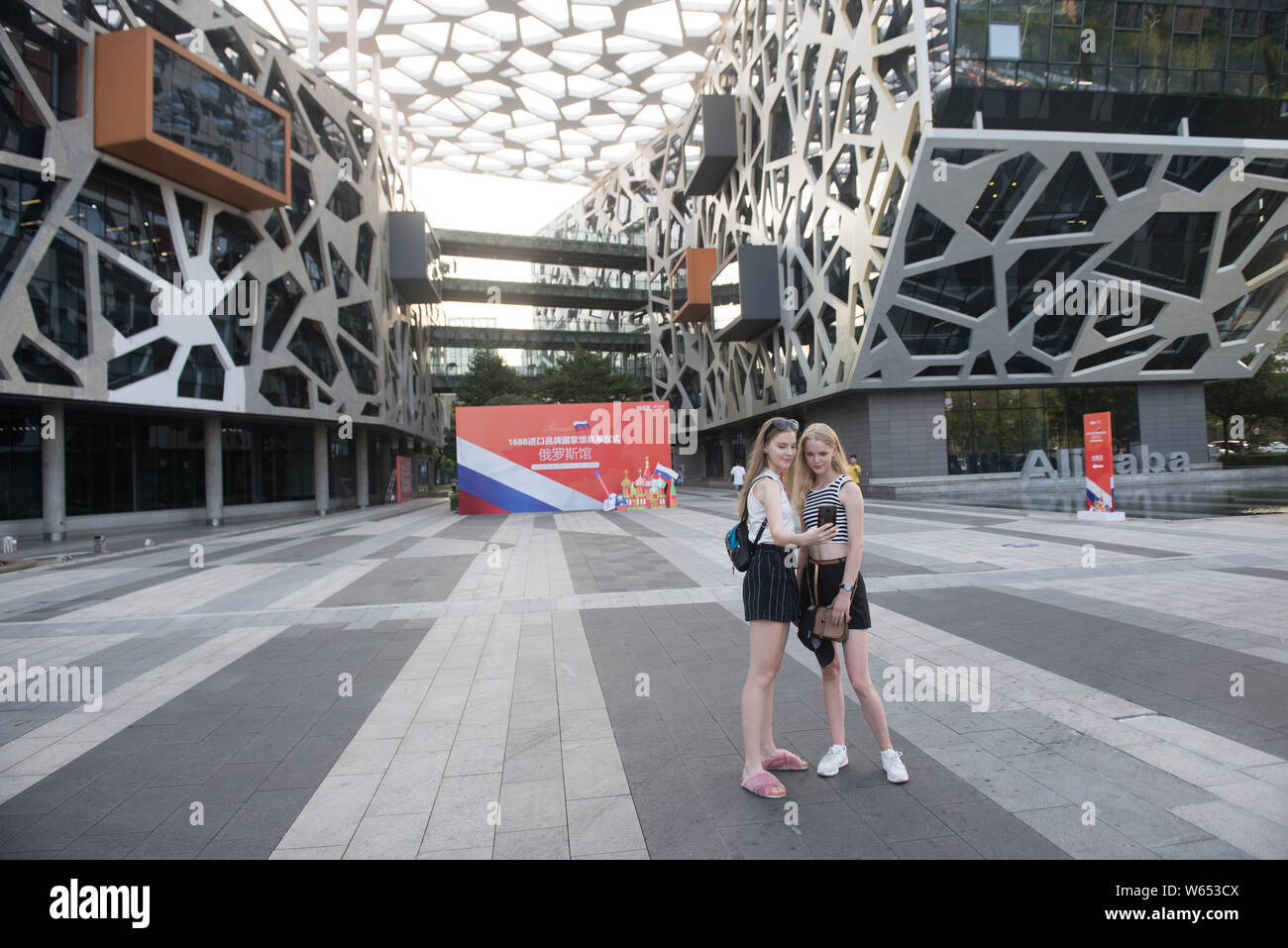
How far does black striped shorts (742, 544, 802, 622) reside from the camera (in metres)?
3.65

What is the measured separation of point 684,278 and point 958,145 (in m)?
24.0

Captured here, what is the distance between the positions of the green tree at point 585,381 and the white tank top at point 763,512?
138ft

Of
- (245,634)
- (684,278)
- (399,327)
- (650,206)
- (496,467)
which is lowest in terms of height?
(245,634)

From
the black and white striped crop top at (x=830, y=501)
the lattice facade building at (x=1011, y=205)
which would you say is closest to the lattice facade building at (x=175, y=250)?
the lattice facade building at (x=1011, y=205)

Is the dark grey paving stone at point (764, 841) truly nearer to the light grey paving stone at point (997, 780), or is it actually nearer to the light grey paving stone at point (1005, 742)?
the light grey paving stone at point (997, 780)

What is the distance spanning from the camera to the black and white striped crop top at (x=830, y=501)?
3.72 meters

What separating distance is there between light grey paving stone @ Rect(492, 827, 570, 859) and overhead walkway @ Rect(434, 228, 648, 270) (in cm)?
5988

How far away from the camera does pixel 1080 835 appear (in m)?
3.14

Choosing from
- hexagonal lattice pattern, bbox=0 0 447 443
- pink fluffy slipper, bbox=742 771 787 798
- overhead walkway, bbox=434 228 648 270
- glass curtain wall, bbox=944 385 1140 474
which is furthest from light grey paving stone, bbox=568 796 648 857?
overhead walkway, bbox=434 228 648 270

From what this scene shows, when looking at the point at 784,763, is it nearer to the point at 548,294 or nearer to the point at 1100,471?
the point at 1100,471

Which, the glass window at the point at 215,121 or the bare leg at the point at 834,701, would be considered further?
the glass window at the point at 215,121

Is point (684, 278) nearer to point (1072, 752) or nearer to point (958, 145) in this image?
point (958, 145)
